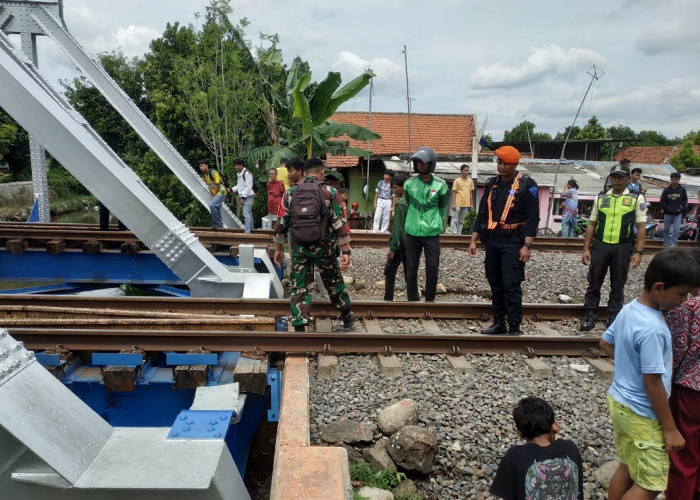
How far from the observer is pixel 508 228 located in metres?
5.02

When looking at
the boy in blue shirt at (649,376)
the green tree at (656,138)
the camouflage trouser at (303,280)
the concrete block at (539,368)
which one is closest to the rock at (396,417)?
the boy in blue shirt at (649,376)

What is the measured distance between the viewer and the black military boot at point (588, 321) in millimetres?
5715

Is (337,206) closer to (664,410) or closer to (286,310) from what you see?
(286,310)

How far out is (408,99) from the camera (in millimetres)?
13219

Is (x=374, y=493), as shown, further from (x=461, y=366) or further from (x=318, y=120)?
(x=318, y=120)

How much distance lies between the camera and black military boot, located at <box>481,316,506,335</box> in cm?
532

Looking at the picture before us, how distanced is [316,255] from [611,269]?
3.32m

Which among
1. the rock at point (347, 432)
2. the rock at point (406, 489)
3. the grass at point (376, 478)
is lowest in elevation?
the rock at point (406, 489)

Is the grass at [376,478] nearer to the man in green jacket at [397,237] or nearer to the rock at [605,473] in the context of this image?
the rock at [605,473]

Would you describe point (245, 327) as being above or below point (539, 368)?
above

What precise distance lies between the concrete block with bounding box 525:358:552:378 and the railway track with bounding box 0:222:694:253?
17.3 feet

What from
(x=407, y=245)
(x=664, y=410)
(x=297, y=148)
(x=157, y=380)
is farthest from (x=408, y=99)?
(x=664, y=410)

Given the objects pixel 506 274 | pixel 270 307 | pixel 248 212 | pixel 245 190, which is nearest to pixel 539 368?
pixel 506 274

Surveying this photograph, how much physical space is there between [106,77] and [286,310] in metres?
6.17
